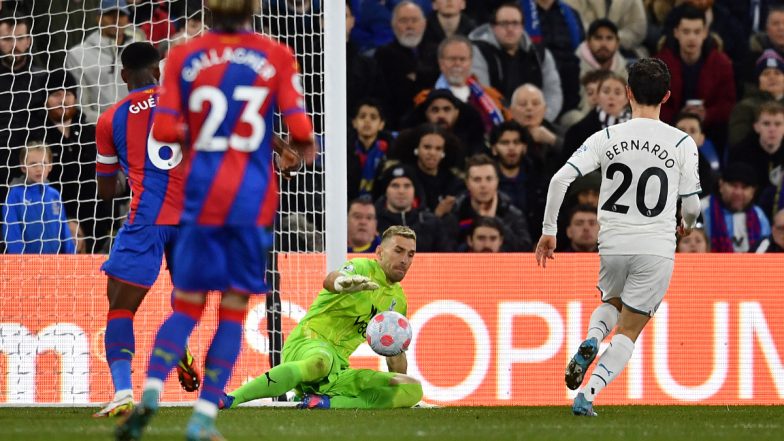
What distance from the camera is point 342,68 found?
9.35 m

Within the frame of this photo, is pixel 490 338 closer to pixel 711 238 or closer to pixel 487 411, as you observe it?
pixel 487 411

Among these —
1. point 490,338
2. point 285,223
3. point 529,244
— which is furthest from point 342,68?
point 529,244

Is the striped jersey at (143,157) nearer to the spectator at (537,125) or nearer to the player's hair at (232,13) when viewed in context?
the player's hair at (232,13)

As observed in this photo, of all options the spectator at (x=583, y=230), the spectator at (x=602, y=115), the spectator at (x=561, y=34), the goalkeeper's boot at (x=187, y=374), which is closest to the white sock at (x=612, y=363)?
the goalkeeper's boot at (x=187, y=374)

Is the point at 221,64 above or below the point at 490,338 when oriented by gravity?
above

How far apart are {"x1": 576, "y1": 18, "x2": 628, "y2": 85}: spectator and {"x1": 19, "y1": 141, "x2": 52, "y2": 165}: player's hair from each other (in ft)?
16.9

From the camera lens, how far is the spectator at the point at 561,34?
42.4 feet

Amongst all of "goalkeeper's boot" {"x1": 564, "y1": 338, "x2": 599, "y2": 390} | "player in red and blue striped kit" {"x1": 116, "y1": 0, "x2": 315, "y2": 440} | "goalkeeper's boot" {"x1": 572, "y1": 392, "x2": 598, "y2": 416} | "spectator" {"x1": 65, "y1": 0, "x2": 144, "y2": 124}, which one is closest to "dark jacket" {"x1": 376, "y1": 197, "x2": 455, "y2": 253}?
"spectator" {"x1": 65, "y1": 0, "x2": 144, "y2": 124}

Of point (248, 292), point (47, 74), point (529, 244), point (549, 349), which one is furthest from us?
point (529, 244)

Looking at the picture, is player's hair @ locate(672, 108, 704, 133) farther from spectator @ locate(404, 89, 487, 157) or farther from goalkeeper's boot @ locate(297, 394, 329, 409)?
goalkeeper's boot @ locate(297, 394, 329, 409)

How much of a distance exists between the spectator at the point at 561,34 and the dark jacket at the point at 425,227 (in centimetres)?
202

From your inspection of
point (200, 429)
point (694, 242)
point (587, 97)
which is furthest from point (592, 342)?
point (587, 97)

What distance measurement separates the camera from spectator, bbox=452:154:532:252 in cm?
1186

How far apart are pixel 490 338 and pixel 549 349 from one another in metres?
0.45
